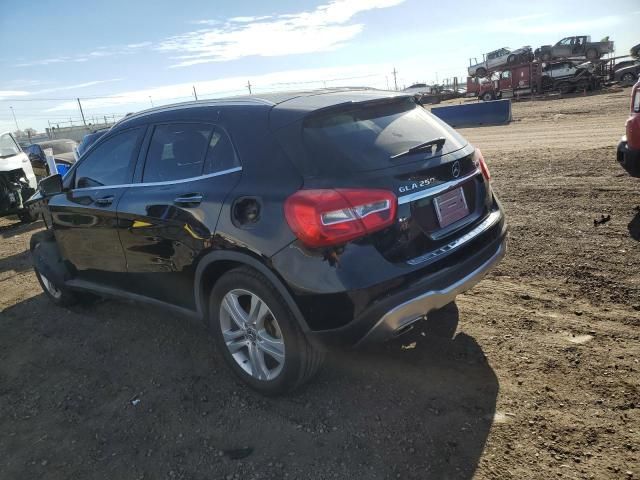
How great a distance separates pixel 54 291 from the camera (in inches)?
195

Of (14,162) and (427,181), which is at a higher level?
(14,162)

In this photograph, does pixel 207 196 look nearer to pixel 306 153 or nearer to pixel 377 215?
pixel 306 153

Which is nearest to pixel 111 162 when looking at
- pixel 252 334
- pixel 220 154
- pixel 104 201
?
pixel 104 201

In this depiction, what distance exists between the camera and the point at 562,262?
433 centimetres

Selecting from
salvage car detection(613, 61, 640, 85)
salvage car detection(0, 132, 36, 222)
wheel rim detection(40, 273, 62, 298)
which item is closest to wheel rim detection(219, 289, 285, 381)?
wheel rim detection(40, 273, 62, 298)

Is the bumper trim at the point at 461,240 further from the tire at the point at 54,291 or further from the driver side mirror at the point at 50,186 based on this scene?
the tire at the point at 54,291

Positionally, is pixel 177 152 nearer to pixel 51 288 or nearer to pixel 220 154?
pixel 220 154

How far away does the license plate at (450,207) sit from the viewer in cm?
273

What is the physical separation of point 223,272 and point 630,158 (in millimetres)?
4479

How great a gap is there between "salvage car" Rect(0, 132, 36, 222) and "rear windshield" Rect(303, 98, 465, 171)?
9254mm

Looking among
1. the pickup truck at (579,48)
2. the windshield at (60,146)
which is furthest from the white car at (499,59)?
the windshield at (60,146)

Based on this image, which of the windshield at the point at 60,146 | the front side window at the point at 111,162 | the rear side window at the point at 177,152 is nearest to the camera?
the rear side window at the point at 177,152

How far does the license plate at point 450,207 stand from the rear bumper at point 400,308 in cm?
22

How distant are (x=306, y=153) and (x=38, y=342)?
Result: 3312mm
